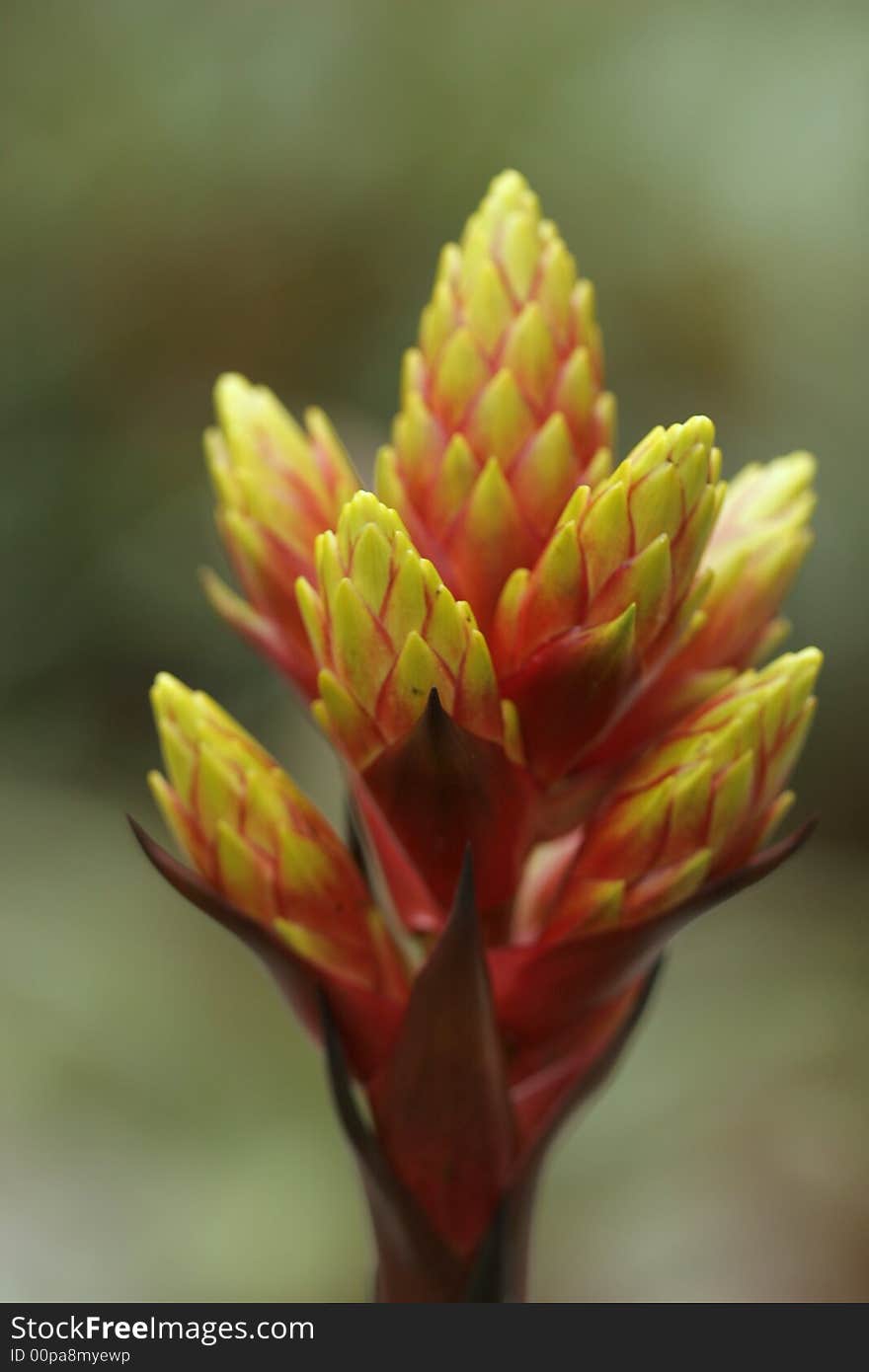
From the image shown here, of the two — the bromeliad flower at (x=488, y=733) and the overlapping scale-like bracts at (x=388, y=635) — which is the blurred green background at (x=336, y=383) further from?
the overlapping scale-like bracts at (x=388, y=635)

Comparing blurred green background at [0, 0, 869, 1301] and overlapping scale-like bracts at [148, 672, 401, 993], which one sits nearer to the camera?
overlapping scale-like bracts at [148, 672, 401, 993]

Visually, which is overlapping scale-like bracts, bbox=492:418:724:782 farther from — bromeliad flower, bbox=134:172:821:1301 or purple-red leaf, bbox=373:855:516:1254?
purple-red leaf, bbox=373:855:516:1254

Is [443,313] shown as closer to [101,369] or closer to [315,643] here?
[315,643]

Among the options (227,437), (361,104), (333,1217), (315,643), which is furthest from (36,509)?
(315,643)

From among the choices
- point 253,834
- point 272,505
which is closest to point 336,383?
point 272,505

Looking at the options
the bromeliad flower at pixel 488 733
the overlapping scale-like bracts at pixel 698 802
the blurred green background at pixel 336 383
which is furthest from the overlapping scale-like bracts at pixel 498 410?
the blurred green background at pixel 336 383

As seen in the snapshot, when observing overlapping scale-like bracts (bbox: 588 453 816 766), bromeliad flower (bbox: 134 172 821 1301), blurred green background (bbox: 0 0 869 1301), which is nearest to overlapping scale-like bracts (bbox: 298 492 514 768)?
bromeliad flower (bbox: 134 172 821 1301)
